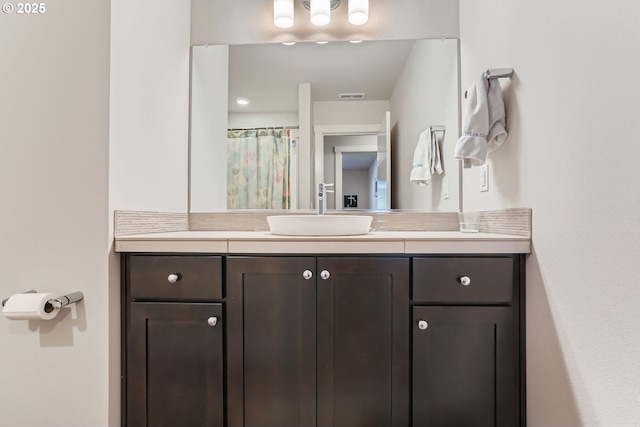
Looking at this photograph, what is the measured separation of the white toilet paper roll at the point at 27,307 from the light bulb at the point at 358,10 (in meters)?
1.94

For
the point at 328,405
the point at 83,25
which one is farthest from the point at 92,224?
the point at 328,405

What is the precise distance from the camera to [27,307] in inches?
40.4

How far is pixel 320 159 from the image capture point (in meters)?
1.79

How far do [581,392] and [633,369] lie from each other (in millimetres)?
219

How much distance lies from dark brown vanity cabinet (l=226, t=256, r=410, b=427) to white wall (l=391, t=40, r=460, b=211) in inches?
28.7

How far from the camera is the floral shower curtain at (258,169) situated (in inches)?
69.7

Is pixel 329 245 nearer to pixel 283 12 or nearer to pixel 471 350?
pixel 471 350

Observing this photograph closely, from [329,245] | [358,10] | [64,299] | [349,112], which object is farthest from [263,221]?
[358,10]

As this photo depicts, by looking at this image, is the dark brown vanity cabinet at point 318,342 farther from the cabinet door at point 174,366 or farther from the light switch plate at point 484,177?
the light switch plate at point 484,177

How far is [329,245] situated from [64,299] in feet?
3.19

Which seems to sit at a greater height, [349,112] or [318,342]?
[349,112]

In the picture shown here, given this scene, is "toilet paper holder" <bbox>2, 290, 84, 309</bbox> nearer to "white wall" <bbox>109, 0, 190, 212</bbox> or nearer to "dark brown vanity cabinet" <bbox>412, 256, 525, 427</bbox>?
"white wall" <bbox>109, 0, 190, 212</bbox>

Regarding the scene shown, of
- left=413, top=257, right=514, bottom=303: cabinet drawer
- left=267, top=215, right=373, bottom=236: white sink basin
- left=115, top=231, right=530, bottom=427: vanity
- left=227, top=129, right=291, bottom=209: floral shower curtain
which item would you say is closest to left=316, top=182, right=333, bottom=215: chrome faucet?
left=227, top=129, right=291, bottom=209: floral shower curtain

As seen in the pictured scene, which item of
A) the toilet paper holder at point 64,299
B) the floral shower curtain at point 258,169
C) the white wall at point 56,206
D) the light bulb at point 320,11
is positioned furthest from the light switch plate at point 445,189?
the toilet paper holder at point 64,299
